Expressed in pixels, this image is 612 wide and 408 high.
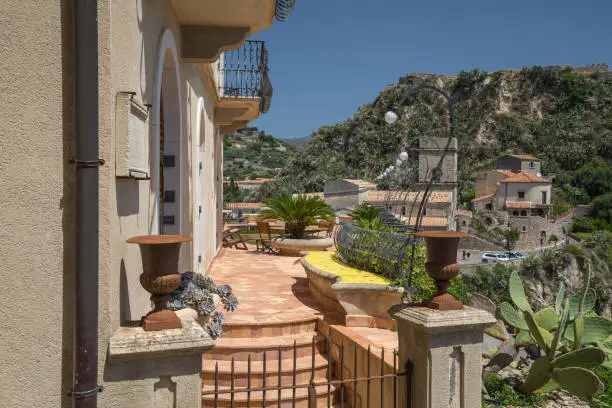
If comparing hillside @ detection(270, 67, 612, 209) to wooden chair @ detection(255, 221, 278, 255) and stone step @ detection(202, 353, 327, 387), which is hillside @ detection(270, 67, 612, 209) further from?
stone step @ detection(202, 353, 327, 387)

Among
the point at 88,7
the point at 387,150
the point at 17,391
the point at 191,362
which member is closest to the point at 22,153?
the point at 88,7

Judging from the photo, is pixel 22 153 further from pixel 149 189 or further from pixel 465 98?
pixel 465 98

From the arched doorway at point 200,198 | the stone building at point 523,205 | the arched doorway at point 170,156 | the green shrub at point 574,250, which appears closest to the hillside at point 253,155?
the stone building at point 523,205

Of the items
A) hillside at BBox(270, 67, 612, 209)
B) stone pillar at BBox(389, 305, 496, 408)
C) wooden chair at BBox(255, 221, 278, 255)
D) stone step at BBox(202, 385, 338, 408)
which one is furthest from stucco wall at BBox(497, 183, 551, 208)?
stone pillar at BBox(389, 305, 496, 408)

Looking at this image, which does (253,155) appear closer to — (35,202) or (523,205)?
(523,205)

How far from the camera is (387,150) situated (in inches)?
3194

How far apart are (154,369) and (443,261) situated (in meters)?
2.12

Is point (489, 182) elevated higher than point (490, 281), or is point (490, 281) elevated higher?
point (489, 182)

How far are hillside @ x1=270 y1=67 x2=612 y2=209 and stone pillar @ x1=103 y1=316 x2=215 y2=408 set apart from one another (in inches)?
2594

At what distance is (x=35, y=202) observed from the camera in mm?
2557

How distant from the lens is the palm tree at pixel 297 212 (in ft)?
41.6

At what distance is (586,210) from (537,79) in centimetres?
3685

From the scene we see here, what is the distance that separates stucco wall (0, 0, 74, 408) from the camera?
8.19 ft

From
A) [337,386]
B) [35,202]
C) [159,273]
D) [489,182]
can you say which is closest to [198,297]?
[159,273]
